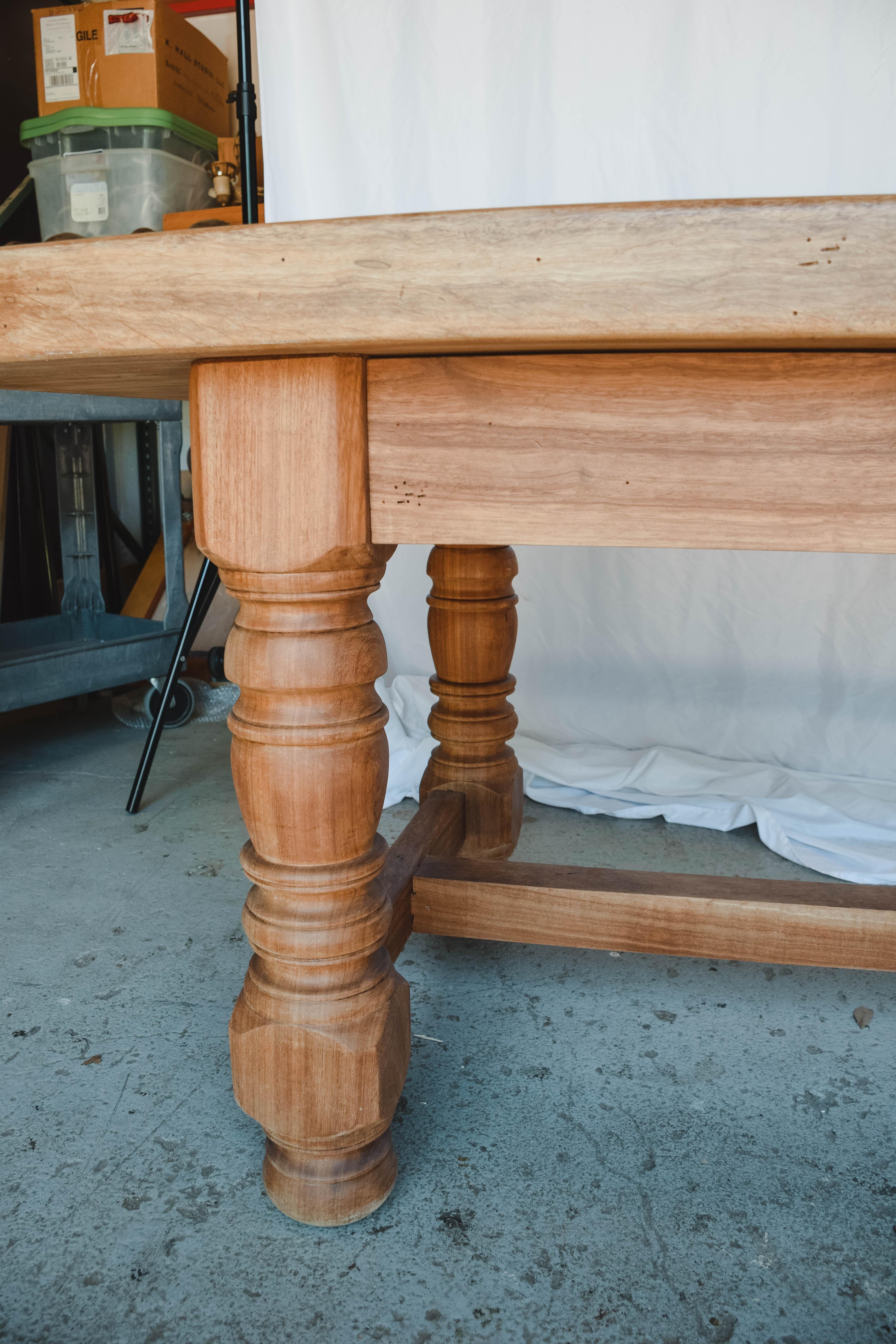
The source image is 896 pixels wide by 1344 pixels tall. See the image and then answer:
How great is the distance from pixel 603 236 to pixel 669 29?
167 centimetres

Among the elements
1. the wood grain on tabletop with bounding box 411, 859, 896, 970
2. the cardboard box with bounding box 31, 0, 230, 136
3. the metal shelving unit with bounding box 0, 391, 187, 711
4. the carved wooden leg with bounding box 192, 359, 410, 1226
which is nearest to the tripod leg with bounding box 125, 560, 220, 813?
the metal shelving unit with bounding box 0, 391, 187, 711

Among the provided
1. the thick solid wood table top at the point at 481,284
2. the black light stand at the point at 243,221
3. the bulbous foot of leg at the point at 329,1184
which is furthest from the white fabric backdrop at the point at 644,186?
the thick solid wood table top at the point at 481,284

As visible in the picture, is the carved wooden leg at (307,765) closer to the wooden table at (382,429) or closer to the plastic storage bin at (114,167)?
the wooden table at (382,429)

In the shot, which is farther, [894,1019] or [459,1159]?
[894,1019]

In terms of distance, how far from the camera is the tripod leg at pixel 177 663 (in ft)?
5.88

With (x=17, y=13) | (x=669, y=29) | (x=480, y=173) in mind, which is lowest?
(x=480, y=173)

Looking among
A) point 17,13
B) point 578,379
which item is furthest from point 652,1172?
A: point 17,13

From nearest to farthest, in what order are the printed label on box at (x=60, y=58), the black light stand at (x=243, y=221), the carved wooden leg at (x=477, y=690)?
the carved wooden leg at (x=477, y=690) → the black light stand at (x=243, y=221) → the printed label on box at (x=60, y=58)

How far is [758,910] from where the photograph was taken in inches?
40.6

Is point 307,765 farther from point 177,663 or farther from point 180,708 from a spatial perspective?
point 180,708

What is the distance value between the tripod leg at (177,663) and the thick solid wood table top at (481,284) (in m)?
1.17

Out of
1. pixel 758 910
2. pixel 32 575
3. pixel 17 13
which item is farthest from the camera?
pixel 17 13

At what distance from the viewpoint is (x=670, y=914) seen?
3.44 feet

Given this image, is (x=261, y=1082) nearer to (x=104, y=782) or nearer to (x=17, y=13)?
(x=104, y=782)
